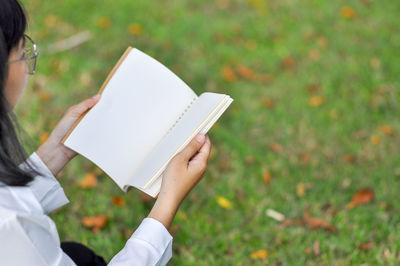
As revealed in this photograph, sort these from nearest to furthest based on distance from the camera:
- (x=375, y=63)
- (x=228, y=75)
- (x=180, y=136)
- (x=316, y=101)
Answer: (x=180, y=136) < (x=316, y=101) < (x=228, y=75) < (x=375, y=63)

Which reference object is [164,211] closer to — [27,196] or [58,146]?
[27,196]

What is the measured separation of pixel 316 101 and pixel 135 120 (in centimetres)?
196

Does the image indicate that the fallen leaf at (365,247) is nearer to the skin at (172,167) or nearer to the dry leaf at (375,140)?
the dry leaf at (375,140)

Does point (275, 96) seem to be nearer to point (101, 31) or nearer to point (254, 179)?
point (254, 179)

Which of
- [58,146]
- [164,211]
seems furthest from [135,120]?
[164,211]

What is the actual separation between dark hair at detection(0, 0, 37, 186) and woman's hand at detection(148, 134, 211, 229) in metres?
0.37

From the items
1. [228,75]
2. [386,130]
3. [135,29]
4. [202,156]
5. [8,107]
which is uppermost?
[8,107]

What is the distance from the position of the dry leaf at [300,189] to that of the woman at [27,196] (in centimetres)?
127

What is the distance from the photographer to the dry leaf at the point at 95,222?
2380 millimetres

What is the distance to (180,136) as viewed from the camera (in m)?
1.51

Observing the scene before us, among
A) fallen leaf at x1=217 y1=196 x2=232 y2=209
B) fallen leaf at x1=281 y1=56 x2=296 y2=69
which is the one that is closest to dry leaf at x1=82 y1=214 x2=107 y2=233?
fallen leaf at x1=217 y1=196 x2=232 y2=209

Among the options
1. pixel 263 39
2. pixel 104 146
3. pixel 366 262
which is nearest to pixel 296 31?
pixel 263 39

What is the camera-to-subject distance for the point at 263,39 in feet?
13.2

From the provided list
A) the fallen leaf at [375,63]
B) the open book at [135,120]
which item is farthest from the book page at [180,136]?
the fallen leaf at [375,63]
